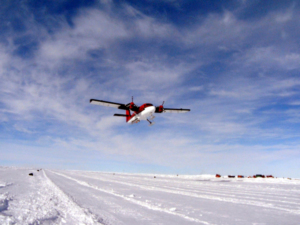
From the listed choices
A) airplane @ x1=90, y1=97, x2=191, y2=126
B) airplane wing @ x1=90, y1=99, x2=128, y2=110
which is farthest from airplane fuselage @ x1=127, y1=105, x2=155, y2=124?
airplane wing @ x1=90, y1=99, x2=128, y2=110

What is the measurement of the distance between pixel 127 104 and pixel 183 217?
2690cm

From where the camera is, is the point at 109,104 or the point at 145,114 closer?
the point at 145,114

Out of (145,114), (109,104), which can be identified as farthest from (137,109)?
(109,104)

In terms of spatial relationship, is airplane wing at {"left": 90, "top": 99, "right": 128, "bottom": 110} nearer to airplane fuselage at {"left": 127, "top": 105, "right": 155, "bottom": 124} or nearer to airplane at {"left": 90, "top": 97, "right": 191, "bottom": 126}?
airplane at {"left": 90, "top": 97, "right": 191, "bottom": 126}

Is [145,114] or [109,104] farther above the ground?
[109,104]

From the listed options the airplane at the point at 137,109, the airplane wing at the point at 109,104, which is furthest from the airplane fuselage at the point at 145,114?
the airplane wing at the point at 109,104

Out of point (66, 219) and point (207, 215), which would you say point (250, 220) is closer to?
point (207, 215)

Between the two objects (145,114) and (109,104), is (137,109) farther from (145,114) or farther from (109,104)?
(109,104)

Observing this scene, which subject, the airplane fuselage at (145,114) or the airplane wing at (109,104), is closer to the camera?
the airplane fuselage at (145,114)

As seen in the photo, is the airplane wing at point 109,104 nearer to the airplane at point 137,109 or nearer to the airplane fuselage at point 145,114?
the airplane at point 137,109

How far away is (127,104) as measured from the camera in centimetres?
3222

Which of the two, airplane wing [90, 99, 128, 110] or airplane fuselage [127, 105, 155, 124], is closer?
airplane fuselage [127, 105, 155, 124]

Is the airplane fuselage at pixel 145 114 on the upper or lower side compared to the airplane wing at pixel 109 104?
lower

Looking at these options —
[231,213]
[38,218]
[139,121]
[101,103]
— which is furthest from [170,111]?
[38,218]
